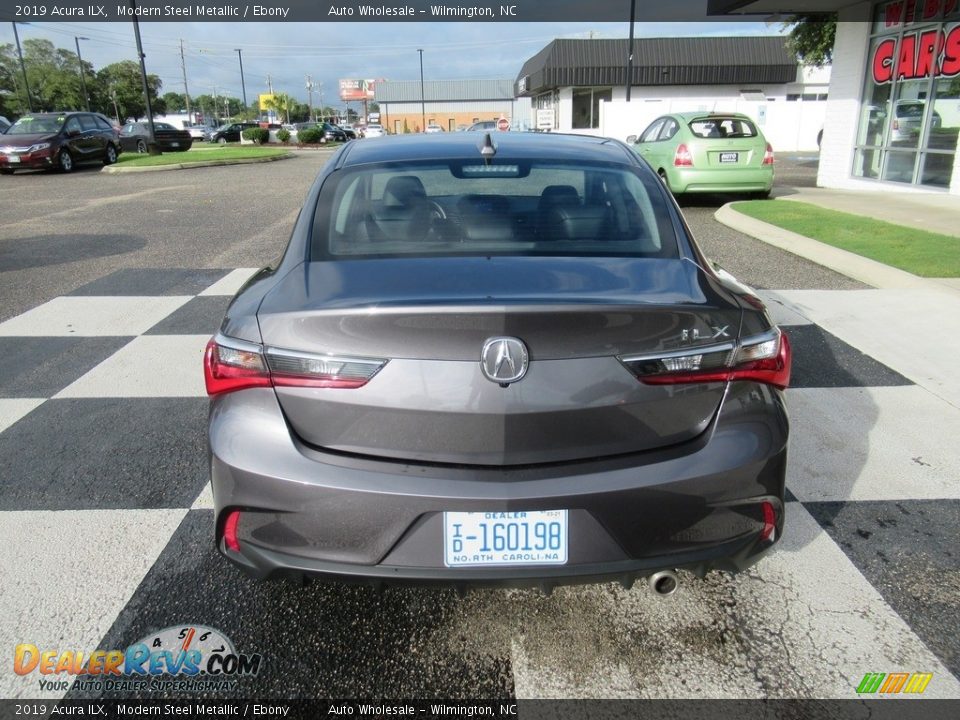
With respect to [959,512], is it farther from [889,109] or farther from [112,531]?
[889,109]

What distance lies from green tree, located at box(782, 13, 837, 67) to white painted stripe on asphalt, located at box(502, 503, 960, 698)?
18.8 meters

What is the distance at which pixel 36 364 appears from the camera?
194 inches

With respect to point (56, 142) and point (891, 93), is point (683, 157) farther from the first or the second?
point (56, 142)

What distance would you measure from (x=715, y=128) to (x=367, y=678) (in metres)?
12.3

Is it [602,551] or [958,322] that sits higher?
[602,551]

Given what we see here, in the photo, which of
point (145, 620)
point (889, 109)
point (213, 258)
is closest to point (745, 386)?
point (145, 620)

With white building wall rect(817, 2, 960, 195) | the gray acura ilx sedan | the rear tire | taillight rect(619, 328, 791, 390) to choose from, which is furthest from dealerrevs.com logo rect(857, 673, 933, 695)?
the rear tire

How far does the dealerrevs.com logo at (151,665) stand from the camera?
86.3 inches

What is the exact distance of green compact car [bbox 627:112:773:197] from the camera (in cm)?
1236

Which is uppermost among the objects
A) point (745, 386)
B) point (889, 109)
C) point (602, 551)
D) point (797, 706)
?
point (889, 109)

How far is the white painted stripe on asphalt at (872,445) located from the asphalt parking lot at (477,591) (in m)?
0.01

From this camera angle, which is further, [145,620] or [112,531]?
[112,531]

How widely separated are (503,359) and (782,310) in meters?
4.86

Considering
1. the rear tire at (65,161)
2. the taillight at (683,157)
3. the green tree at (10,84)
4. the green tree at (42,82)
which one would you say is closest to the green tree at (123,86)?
the green tree at (42,82)
